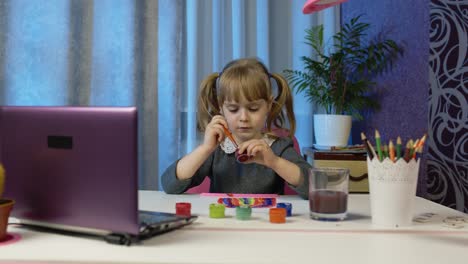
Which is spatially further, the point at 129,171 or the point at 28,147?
the point at 28,147

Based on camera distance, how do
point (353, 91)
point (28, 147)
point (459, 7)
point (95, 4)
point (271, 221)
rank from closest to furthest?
point (28, 147)
point (271, 221)
point (459, 7)
point (353, 91)
point (95, 4)

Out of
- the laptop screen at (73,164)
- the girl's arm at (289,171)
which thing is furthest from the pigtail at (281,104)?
the laptop screen at (73,164)

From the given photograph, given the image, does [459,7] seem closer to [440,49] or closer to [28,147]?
[440,49]

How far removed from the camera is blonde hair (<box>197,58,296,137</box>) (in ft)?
5.01

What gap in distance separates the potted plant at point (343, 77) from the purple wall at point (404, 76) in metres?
0.06

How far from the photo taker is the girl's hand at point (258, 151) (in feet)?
4.07

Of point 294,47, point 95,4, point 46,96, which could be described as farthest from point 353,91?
point 46,96

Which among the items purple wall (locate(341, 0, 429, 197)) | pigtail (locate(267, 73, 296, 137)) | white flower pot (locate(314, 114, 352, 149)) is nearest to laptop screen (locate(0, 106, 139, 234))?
pigtail (locate(267, 73, 296, 137))

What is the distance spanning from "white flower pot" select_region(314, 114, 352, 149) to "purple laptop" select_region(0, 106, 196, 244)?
176cm

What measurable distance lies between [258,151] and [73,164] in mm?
566

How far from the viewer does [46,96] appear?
278cm

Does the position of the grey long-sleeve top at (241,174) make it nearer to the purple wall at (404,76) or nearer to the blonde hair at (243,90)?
the blonde hair at (243,90)

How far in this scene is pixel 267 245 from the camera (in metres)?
0.77

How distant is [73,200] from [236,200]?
43 cm
